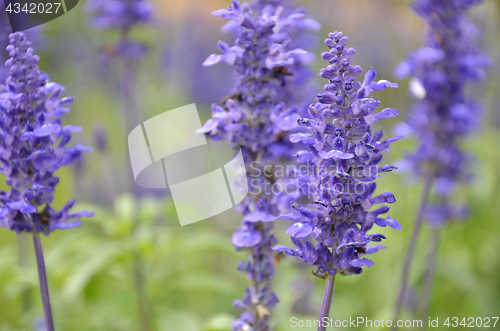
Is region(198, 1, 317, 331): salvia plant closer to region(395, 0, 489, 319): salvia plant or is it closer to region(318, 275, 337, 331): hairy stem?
region(318, 275, 337, 331): hairy stem

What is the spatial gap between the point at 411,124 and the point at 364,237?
7.41 ft

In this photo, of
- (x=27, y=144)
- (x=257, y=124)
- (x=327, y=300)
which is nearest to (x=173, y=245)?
(x=257, y=124)

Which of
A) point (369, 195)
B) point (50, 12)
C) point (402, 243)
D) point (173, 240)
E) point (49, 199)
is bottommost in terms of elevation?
point (402, 243)

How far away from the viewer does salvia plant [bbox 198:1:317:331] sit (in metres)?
2.09

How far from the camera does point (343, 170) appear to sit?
1.67 metres

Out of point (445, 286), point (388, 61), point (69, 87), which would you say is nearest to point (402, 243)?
point (445, 286)

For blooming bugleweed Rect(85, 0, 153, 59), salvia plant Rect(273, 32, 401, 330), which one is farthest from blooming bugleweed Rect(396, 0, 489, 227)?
blooming bugleweed Rect(85, 0, 153, 59)

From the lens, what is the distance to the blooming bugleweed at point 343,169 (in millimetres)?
1645

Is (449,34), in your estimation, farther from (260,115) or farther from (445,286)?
(445,286)

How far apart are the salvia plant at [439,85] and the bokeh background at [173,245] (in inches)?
21.5

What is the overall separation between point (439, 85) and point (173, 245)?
98.6 inches

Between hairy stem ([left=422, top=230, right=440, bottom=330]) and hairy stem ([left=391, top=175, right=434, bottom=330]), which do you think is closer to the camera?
hairy stem ([left=391, top=175, right=434, bottom=330])

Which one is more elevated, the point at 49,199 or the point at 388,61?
the point at 49,199

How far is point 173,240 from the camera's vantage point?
393 cm
